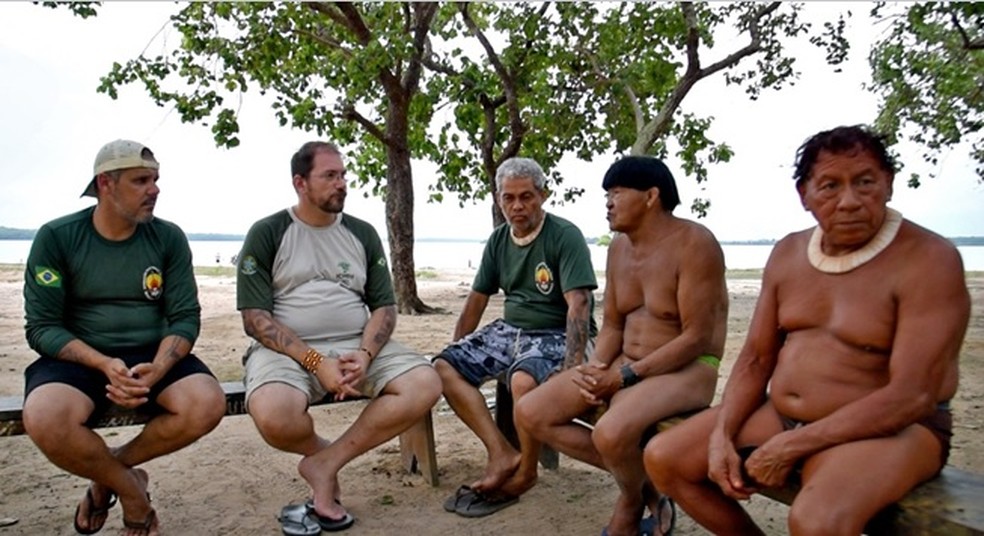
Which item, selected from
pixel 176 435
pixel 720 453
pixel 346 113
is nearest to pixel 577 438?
pixel 720 453

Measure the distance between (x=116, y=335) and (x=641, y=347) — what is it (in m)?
2.29

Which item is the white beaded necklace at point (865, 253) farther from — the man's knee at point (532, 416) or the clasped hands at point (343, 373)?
the clasped hands at point (343, 373)

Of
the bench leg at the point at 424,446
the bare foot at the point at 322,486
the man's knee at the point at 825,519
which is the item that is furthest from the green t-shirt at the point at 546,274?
the man's knee at the point at 825,519

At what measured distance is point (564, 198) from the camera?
1655 cm

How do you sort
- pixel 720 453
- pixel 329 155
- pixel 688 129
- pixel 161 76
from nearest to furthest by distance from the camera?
pixel 720 453 → pixel 329 155 → pixel 161 76 → pixel 688 129

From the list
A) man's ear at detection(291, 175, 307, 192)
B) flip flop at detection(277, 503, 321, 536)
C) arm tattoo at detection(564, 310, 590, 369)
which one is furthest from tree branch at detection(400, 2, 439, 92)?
flip flop at detection(277, 503, 321, 536)

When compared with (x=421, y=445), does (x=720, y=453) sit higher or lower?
higher

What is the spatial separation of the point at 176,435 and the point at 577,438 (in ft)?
5.64

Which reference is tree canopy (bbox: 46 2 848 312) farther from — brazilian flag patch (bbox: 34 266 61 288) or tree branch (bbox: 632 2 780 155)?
brazilian flag patch (bbox: 34 266 61 288)

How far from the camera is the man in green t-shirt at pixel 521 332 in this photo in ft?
12.3

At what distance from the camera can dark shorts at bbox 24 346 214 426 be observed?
3.26 metres

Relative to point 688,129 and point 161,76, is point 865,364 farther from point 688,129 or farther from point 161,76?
point 688,129

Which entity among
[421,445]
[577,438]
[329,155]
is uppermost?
[329,155]

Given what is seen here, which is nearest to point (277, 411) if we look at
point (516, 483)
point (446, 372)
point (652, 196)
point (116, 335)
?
point (116, 335)
